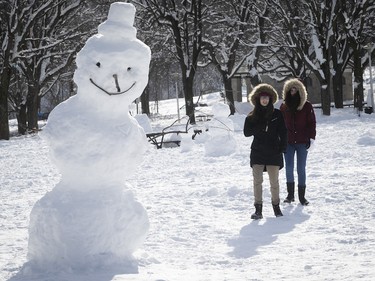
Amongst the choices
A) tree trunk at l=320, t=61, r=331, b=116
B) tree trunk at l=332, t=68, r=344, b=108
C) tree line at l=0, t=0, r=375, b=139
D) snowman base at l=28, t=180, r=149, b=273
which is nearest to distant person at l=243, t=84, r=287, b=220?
snowman base at l=28, t=180, r=149, b=273

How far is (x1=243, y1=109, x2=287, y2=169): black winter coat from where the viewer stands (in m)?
6.63

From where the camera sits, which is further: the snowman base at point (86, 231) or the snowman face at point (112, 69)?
the snowman face at point (112, 69)

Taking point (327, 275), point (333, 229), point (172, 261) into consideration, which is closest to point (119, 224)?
point (172, 261)

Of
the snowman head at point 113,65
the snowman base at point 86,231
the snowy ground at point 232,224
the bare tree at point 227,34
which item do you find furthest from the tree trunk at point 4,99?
the snowman base at point 86,231

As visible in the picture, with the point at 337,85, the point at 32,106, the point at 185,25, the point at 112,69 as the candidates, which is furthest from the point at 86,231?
the point at 337,85

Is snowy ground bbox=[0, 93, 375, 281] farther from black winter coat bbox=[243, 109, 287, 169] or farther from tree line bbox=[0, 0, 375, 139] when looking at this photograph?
tree line bbox=[0, 0, 375, 139]

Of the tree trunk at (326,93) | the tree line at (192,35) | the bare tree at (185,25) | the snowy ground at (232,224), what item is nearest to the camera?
the snowy ground at (232,224)

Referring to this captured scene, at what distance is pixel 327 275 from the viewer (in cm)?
420

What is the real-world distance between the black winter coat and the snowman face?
2.05 m

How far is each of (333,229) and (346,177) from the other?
3.21m

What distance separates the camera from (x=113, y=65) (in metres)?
4.99

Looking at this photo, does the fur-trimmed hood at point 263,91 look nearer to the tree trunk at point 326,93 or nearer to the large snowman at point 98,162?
the large snowman at point 98,162

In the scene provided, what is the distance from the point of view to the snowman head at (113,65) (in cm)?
498

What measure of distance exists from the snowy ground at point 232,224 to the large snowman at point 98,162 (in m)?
0.29
